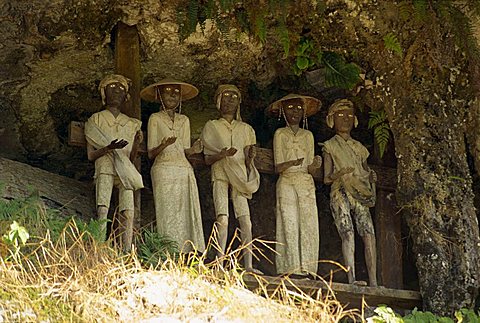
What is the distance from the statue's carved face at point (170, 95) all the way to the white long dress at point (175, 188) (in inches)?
6.0

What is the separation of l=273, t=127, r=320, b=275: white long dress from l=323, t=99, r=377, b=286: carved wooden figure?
0.23 metres

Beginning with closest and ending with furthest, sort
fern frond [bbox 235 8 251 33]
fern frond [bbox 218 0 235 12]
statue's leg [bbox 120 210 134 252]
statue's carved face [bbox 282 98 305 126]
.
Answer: statue's leg [bbox 120 210 134 252] < fern frond [bbox 218 0 235 12] < fern frond [bbox 235 8 251 33] < statue's carved face [bbox 282 98 305 126]

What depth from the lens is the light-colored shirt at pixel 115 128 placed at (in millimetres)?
11016

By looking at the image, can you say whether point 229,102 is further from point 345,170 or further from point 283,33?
point 345,170

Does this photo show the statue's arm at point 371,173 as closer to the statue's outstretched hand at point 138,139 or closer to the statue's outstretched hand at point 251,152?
the statue's outstretched hand at point 251,152

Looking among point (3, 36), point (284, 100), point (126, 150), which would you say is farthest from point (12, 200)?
point (284, 100)

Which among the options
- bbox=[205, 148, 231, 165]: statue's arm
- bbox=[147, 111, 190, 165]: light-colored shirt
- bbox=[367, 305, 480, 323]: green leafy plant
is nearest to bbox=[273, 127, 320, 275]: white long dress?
bbox=[205, 148, 231, 165]: statue's arm

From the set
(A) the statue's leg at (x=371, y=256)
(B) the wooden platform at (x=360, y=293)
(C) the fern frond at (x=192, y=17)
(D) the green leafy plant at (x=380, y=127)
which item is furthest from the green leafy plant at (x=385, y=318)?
(C) the fern frond at (x=192, y=17)

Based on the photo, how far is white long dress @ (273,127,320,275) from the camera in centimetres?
1131

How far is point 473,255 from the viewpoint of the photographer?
36.6ft

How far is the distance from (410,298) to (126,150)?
112 inches

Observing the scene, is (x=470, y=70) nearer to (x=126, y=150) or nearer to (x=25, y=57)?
(x=126, y=150)

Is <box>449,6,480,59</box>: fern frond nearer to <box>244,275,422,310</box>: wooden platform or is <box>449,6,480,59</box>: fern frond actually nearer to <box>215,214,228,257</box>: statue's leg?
<box>244,275,422,310</box>: wooden platform

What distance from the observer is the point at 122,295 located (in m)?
8.86
